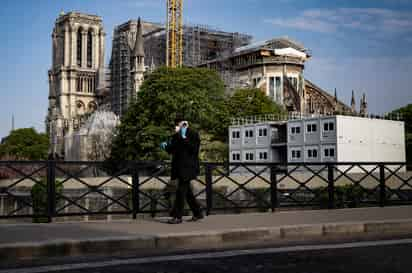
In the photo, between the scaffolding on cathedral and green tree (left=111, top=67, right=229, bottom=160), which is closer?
green tree (left=111, top=67, right=229, bottom=160)

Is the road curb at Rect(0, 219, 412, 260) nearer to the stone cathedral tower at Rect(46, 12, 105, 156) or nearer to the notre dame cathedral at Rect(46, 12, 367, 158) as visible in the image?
the notre dame cathedral at Rect(46, 12, 367, 158)

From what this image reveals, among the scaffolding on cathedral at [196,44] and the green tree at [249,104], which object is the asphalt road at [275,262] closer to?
the green tree at [249,104]

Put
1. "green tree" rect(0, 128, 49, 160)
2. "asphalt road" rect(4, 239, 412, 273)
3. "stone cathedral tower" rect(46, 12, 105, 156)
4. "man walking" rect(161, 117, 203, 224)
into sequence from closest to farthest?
"asphalt road" rect(4, 239, 412, 273), "man walking" rect(161, 117, 203, 224), "green tree" rect(0, 128, 49, 160), "stone cathedral tower" rect(46, 12, 105, 156)

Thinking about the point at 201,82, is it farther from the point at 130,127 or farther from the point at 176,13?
the point at 176,13

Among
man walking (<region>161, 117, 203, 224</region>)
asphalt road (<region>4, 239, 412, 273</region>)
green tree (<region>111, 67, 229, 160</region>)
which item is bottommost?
asphalt road (<region>4, 239, 412, 273</region>)

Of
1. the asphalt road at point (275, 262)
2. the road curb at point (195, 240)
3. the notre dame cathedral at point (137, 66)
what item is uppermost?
the notre dame cathedral at point (137, 66)

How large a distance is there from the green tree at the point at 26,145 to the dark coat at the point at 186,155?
11733 cm

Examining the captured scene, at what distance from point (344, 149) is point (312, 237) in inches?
1869

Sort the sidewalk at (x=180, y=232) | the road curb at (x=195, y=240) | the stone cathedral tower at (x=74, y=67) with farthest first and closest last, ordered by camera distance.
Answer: the stone cathedral tower at (x=74, y=67) < the sidewalk at (x=180, y=232) < the road curb at (x=195, y=240)

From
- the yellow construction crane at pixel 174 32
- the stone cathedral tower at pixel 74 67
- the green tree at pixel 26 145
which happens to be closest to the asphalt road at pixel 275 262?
the yellow construction crane at pixel 174 32

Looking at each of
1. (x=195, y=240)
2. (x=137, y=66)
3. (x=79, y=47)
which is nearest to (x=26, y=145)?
(x=79, y=47)

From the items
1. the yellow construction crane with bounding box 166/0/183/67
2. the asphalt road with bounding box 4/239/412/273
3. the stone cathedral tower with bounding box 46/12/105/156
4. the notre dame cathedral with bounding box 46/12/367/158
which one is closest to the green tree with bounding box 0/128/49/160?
the notre dame cathedral with bounding box 46/12/367/158

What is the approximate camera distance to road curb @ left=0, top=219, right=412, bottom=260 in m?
9.91

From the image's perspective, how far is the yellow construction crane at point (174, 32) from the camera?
401 feet
